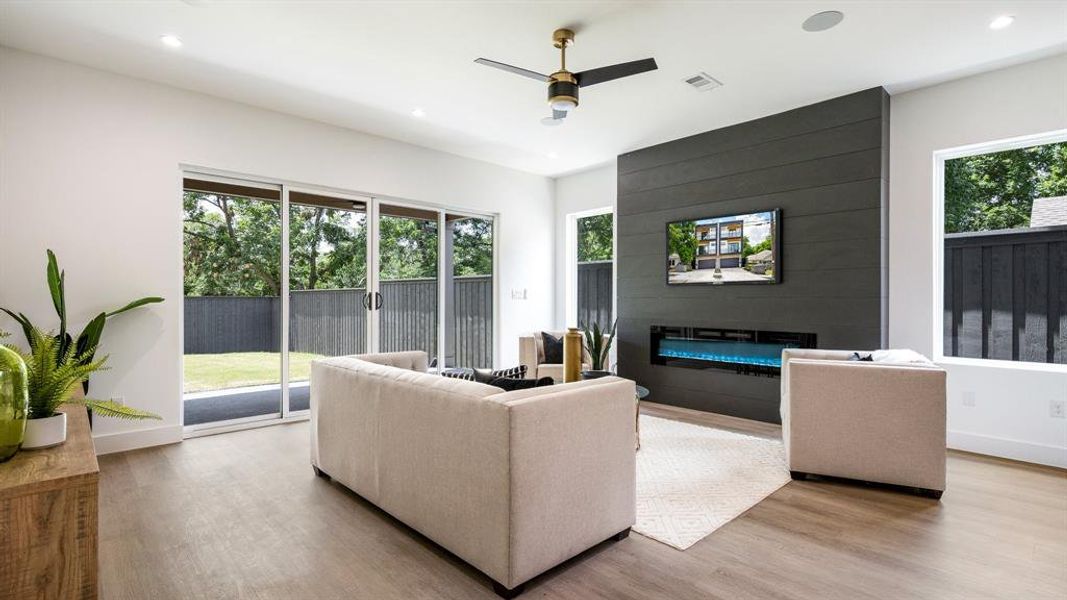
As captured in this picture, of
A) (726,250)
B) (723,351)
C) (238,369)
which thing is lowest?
(238,369)

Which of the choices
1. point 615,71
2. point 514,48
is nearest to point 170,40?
point 514,48

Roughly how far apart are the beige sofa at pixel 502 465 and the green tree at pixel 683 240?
3.12 metres

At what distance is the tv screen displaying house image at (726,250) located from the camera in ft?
14.8

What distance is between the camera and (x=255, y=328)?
4.42 m

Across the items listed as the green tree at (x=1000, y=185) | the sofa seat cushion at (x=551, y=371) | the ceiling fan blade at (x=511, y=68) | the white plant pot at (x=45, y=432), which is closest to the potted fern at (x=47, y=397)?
the white plant pot at (x=45, y=432)

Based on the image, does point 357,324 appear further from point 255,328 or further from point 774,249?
point 774,249

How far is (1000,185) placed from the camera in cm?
375

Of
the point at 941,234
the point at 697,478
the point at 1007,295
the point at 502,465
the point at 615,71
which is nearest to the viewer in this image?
the point at 502,465

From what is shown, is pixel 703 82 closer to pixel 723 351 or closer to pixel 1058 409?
pixel 723 351

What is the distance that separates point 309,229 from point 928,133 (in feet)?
17.2

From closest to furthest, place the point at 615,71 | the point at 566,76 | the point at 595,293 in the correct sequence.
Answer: the point at 615,71
the point at 566,76
the point at 595,293

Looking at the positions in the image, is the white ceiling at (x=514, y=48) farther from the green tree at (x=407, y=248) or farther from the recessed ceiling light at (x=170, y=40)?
the green tree at (x=407, y=248)

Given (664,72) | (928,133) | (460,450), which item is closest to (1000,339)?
(928,133)

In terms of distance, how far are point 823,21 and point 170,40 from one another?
3990 mm
